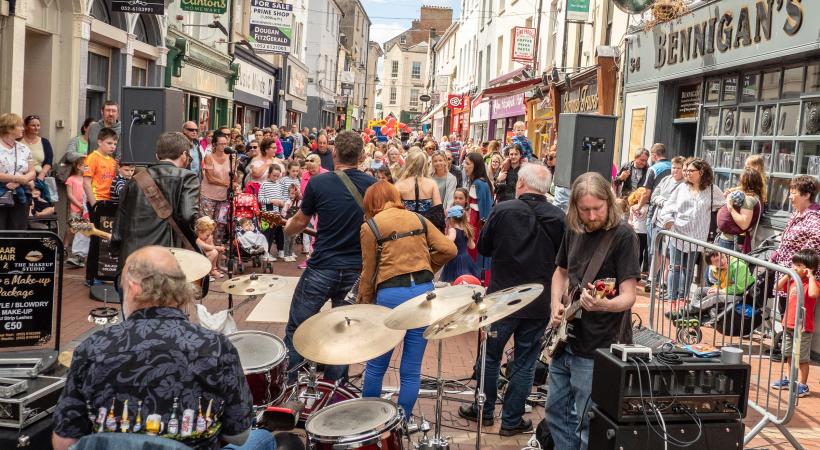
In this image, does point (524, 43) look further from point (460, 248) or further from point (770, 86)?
point (460, 248)

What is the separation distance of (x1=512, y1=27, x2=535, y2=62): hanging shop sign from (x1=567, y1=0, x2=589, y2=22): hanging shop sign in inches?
278

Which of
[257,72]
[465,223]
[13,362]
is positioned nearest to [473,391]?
[465,223]

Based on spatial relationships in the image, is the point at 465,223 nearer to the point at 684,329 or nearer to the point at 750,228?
the point at 684,329

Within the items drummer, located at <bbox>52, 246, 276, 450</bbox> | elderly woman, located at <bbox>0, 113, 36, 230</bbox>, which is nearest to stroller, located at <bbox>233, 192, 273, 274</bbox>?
elderly woman, located at <bbox>0, 113, 36, 230</bbox>

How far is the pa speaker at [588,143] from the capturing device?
987cm

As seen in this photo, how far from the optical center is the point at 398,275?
5.18 m

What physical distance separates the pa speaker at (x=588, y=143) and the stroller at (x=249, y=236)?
170 inches

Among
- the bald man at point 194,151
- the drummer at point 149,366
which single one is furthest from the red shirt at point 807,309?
the bald man at point 194,151

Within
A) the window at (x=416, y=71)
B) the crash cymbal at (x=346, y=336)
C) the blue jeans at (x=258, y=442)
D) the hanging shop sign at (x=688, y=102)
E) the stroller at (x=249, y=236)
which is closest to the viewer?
the blue jeans at (x=258, y=442)

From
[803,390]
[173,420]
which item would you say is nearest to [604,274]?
[173,420]

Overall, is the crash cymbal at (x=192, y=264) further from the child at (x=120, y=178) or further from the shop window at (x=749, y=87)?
the shop window at (x=749, y=87)

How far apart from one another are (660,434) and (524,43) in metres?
22.3

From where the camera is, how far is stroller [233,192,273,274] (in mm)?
11406

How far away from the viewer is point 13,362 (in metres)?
4.57
